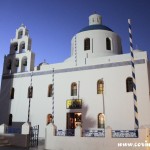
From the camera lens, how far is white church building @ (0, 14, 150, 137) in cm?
1672

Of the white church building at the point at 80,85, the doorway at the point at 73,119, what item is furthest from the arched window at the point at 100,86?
the doorway at the point at 73,119

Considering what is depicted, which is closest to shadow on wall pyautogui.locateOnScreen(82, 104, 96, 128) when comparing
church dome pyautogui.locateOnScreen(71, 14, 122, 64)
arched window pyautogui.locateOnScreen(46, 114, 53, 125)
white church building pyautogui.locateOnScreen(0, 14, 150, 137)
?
white church building pyautogui.locateOnScreen(0, 14, 150, 137)

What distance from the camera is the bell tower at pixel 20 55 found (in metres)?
21.8

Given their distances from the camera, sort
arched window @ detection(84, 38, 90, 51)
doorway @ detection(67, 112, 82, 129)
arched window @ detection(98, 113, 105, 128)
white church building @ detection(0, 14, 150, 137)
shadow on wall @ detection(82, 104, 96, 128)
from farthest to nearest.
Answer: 1. arched window @ detection(84, 38, 90, 51)
2. doorway @ detection(67, 112, 82, 129)
3. shadow on wall @ detection(82, 104, 96, 128)
4. arched window @ detection(98, 113, 105, 128)
5. white church building @ detection(0, 14, 150, 137)

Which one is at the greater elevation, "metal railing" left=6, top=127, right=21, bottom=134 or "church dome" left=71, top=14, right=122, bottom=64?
"church dome" left=71, top=14, right=122, bottom=64

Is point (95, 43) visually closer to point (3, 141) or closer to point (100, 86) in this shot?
point (100, 86)

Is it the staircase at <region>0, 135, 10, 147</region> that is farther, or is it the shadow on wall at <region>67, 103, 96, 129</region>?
the shadow on wall at <region>67, 103, 96, 129</region>

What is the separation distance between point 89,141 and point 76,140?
2.77 ft

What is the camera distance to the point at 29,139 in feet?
47.8

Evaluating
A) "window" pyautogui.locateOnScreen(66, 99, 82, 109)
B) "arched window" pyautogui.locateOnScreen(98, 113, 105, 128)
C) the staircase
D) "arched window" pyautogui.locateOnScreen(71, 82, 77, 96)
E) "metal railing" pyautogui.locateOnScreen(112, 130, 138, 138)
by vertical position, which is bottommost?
the staircase

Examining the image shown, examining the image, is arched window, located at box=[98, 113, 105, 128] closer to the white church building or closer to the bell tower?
the white church building

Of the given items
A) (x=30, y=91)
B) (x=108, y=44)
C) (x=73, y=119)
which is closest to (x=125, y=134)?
(x=73, y=119)

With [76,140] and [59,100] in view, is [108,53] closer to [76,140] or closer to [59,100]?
[59,100]

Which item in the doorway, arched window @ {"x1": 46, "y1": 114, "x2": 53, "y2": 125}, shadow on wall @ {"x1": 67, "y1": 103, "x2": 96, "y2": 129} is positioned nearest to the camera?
shadow on wall @ {"x1": 67, "y1": 103, "x2": 96, "y2": 129}
